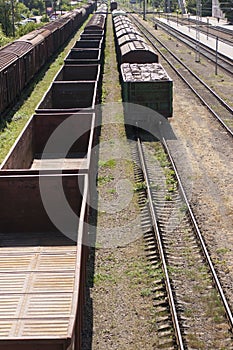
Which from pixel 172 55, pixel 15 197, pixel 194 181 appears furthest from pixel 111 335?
pixel 172 55

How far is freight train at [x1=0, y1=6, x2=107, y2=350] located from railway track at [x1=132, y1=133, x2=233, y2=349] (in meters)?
1.55

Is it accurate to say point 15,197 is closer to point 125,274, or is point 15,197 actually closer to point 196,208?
point 125,274

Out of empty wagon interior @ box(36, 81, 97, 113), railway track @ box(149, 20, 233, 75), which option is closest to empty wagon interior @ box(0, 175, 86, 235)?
empty wagon interior @ box(36, 81, 97, 113)

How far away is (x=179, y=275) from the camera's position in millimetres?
9672

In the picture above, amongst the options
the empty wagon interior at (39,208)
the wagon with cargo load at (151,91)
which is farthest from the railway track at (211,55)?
the empty wagon interior at (39,208)

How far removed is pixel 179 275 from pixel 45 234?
8.87 feet

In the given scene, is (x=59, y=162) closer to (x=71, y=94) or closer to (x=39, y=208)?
Answer: (x=39, y=208)

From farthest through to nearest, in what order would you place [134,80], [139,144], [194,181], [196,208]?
[134,80], [139,144], [194,181], [196,208]

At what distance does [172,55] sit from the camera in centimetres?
→ 4166

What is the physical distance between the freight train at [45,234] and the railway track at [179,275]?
1547 mm

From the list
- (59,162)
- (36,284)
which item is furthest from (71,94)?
(36,284)

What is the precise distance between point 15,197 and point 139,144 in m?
8.11

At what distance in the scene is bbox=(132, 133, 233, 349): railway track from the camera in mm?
8055

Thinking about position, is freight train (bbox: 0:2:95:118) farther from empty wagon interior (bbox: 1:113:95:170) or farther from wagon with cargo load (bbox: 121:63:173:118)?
empty wagon interior (bbox: 1:113:95:170)
